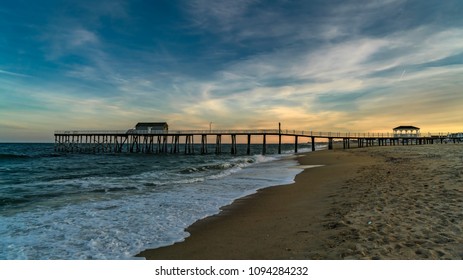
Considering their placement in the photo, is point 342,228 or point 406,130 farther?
point 406,130

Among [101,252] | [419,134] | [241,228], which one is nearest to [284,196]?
[241,228]

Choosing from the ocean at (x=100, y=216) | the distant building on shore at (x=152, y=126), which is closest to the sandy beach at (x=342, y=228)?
the ocean at (x=100, y=216)

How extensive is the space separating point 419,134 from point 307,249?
72.3 meters

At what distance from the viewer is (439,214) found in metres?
6.05

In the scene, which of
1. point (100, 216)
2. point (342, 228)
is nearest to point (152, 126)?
point (100, 216)

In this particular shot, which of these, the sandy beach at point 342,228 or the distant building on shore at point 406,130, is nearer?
the sandy beach at point 342,228

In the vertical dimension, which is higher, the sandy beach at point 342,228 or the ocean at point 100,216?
the sandy beach at point 342,228

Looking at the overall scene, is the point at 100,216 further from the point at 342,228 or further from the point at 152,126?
the point at 152,126

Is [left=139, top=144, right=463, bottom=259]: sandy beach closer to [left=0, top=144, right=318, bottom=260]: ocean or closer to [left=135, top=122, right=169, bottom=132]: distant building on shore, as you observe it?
[left=0, top=144, right=318, bottom=260]: ocean

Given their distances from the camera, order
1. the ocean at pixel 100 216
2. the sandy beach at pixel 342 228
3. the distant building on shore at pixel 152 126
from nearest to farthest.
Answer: the sandy beach at pixel 342 228 < the ocean at pixel 100 216 < the distant building on shore at pixel 152 126

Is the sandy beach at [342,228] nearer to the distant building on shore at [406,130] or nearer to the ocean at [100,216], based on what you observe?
the ocean at [100,216]

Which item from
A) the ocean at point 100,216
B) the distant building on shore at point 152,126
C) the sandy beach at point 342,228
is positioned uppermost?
the distant building on shore at point 152,126

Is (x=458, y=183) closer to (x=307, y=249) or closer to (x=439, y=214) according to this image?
(x=439, y=214)

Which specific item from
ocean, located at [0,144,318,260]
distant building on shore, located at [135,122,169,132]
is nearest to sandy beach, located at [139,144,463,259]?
ocean, located at [0,144,318,260]
